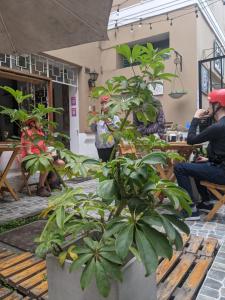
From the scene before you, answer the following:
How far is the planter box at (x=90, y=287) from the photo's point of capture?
4.43 ft

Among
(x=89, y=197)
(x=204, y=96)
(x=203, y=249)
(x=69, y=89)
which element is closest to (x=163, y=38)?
(x=204, y=96)

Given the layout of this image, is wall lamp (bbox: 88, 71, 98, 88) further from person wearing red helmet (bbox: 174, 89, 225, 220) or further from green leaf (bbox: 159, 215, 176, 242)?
green leaf (bbox: 159, 215, 176, 242)

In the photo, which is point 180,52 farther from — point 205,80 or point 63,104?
point 63,104

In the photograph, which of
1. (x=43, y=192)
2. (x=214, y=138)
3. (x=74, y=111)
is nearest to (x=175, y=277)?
(x=214, y=138)

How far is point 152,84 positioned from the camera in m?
1.51

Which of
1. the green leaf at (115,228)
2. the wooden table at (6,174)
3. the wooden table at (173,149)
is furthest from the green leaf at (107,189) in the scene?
the wooden table at (6,174)

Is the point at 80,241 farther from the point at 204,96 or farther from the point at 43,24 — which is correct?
the point at 204,96

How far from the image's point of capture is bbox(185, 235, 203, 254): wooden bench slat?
2.53m

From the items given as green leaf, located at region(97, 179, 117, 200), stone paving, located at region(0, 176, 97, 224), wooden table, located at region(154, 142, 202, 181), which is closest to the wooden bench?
green leaf, located at region(97, 179, 117, 200)

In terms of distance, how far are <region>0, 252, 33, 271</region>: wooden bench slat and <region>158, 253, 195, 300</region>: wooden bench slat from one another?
3.62 feet

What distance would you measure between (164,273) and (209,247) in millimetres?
680

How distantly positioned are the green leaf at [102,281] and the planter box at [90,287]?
5.3 inches

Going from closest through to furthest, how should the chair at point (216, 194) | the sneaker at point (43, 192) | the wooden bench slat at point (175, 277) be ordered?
the wooden bench slat at point (175, 277) → the chair at point (216, 194) → the sneaker at point (43, 192)

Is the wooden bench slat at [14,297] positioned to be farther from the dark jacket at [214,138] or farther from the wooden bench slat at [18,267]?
the dark jacket at [214,138]
